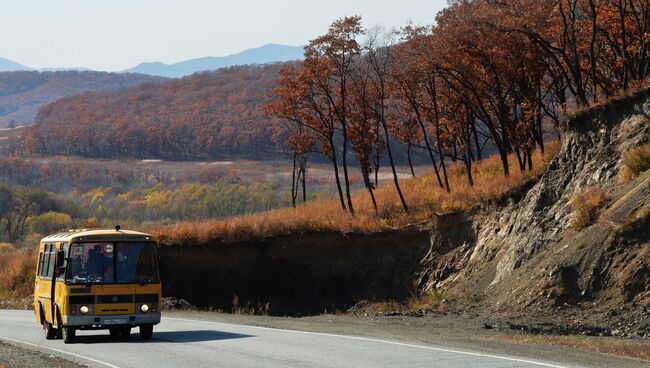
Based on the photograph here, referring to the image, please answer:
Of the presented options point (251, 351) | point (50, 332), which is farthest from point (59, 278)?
point (251, 351)

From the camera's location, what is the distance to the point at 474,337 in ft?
70.6

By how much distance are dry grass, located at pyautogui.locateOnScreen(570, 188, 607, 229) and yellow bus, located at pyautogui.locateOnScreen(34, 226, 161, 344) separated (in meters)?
13.7

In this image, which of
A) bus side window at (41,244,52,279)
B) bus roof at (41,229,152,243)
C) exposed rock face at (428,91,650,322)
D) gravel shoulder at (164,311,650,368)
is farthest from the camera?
exposed rock face at (428,91,650,322)

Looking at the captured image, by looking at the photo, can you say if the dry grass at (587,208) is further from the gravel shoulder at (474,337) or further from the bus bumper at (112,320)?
the bus bumper at (112,320)

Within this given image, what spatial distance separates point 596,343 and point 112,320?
1076cm

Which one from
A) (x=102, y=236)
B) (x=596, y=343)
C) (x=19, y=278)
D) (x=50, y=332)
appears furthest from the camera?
(x=19, y=278)

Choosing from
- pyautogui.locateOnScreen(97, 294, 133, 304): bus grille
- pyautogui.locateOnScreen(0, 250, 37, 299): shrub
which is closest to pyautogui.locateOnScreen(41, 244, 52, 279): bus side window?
pyautogui.locateOnScreen(97, 294, 133, 304): bus grille

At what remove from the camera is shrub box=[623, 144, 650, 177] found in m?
28.1

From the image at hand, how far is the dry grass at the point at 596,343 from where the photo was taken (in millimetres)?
17641

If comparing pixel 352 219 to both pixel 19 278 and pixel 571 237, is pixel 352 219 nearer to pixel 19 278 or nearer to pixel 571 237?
pixel 571 237

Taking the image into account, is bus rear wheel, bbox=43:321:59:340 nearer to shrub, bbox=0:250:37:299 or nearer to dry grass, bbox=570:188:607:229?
dry grass, bbox=570:188:607:229

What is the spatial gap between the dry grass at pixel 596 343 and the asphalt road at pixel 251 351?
310cm

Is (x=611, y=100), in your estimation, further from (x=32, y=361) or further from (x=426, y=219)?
(x=32, y=361)

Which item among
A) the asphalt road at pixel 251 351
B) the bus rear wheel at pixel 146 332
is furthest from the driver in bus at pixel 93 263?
the bus rear wheel at pixel 146 332
